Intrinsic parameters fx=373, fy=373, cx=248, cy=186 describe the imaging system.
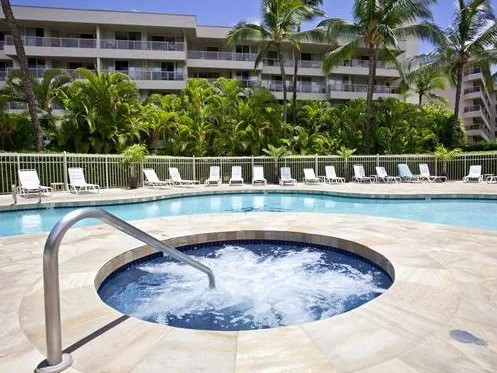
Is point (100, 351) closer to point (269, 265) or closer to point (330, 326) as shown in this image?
point (330, 326)

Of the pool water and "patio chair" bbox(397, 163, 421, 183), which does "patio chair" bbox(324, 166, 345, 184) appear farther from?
the pool water

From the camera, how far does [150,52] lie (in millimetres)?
29750

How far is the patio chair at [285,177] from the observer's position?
1920 centimetres

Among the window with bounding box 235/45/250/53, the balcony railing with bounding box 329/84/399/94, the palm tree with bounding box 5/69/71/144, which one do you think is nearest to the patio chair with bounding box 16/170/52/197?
the palm tree with bounding box 5/69/71/144

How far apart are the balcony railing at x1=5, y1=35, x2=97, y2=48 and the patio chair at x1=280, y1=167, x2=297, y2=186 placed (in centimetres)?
1966

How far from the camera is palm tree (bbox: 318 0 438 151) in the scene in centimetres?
2036

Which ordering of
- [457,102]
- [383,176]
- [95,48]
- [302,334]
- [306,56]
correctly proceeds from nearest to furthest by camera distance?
[302,334] < [383,176] < [457,102] < [95,48] < [306,56]

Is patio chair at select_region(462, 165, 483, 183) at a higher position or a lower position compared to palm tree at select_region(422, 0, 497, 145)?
lower

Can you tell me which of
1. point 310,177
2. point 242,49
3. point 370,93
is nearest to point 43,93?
point 310,177

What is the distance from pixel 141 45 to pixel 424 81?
2264 cm

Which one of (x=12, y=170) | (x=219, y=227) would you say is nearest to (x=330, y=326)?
(x=219, y=227)

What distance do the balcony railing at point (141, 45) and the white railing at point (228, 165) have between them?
14.3 m

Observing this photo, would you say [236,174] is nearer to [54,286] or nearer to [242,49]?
[54,286]

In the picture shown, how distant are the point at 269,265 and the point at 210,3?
29.1 m
